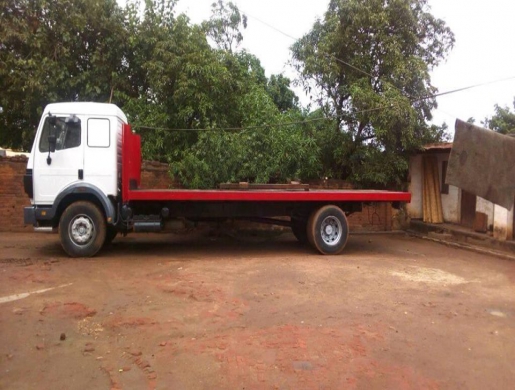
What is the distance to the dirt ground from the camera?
12.9 ft

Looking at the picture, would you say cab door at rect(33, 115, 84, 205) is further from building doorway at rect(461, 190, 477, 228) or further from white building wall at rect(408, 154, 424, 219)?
building doorway at rect(461, 190, 477, 228)

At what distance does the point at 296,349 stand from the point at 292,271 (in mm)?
3387

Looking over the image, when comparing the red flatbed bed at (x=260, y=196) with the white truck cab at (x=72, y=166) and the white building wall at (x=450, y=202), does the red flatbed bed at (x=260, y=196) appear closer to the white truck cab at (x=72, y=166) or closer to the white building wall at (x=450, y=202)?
the white truck cab at (x=72, y=166)

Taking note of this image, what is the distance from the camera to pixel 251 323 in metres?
5.20

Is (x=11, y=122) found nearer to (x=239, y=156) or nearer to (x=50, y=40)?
(x=50, y=40)

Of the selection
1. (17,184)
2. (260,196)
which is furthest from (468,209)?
(17,184)

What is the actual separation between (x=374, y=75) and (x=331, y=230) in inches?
229

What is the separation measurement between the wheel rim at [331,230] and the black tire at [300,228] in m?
0.49

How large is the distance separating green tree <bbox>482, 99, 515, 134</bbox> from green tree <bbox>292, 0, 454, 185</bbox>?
7394 mm

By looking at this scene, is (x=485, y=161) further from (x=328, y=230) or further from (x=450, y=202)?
(x=450, y=202)

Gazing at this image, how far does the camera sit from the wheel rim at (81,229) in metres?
8.57

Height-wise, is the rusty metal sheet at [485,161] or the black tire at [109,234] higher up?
the rusty metal sheet at [485,161]

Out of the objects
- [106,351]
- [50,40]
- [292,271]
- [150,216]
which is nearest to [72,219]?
[150,216]

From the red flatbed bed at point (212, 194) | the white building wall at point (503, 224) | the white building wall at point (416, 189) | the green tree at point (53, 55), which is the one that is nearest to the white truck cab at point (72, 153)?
the red flatbed bed at point (212, 194)
